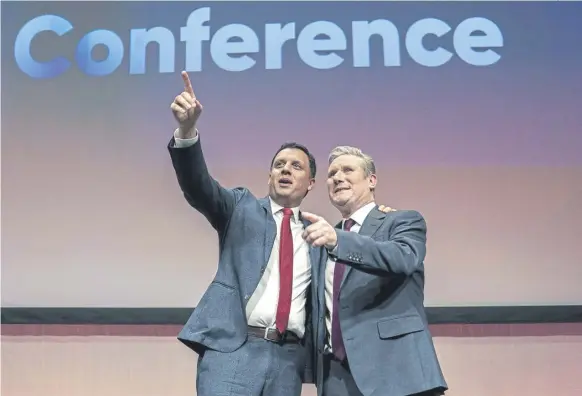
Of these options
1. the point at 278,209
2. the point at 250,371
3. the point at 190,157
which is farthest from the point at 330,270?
the point at 190,157

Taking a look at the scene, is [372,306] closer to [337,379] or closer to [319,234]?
[337,379]

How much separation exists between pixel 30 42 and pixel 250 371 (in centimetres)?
218

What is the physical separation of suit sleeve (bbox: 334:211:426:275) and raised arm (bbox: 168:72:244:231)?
0.44m

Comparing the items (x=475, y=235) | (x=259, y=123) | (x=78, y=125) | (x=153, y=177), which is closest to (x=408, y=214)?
(x=475, y=235)

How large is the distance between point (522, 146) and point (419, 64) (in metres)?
0.62

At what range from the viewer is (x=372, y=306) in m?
1.83

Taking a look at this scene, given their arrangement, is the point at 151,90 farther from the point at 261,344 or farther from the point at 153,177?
the point at 261,344

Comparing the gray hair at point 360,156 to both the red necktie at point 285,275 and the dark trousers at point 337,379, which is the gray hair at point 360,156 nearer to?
the red necktie at point 285,275

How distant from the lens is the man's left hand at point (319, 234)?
1.57m

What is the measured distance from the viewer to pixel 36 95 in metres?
3.06

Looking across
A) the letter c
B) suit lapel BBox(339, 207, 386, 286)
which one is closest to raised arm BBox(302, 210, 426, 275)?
suit lapel BBox(339, 207, 386, 286)

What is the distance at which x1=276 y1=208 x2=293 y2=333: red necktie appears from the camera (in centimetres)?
186

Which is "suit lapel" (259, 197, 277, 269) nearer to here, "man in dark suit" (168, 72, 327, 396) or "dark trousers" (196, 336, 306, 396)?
"man in dark suit" (168, 72, 327, 396)

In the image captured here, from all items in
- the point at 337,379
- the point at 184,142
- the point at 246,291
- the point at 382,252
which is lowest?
the point at 337,379
